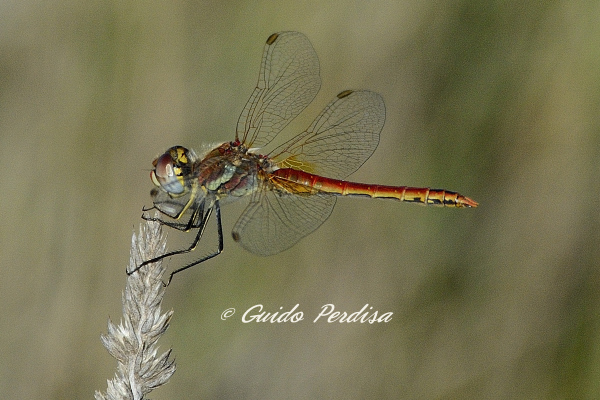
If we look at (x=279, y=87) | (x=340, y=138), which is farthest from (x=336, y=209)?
(x=279, y=87)

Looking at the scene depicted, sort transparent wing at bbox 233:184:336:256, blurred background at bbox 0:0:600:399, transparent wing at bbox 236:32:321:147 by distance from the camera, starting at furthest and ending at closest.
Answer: blurred background at bbox 0:0:600:399
transparent wing at bbox 236:32:321:147
transparent wing at bbox 233:184:336:256

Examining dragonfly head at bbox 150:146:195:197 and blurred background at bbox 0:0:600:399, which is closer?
dragonfly head at bbox 150:146:195:197

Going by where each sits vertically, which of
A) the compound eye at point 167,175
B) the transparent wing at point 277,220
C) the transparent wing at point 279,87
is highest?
the transparent wing at point 279,87

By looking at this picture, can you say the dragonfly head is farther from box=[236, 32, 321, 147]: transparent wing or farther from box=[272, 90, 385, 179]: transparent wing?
box=[272, 90, 385, 179]: transparent wing

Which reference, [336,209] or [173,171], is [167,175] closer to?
[173,171]

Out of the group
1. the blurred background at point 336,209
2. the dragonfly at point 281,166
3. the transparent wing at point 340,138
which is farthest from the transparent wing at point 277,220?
the blurred background at point 336,209

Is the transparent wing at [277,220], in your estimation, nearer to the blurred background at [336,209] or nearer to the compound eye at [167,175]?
the compound eye at [167,175]

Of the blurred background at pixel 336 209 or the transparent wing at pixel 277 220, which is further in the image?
the blurred background at pixel 336 209

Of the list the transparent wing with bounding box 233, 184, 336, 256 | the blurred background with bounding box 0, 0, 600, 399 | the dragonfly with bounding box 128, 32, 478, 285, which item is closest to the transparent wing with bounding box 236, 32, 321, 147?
the dragonfly with bounding box 128, 32, 478, 285
